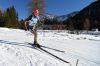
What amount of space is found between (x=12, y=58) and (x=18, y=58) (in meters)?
0.28

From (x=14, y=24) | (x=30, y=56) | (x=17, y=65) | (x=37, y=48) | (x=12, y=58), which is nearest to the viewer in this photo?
(x=17, y=65)

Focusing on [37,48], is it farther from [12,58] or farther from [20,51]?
[12,58]

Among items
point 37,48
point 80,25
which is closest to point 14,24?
point 80,25

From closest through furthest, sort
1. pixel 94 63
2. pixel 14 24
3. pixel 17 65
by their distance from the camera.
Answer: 1. pixel 17 65
2. pixel 94 63
3. pixel 14 24

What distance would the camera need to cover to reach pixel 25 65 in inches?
396

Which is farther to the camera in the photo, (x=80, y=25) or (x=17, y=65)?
(x=80, y=25)

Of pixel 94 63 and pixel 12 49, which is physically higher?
pixel 12 49

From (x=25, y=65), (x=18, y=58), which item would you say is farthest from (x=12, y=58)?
(x=25, y=65)

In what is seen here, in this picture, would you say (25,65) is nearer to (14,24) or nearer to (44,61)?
(44,61)

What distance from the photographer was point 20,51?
12156 mm

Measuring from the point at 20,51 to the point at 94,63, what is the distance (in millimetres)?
4082

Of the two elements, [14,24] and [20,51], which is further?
[14,24]

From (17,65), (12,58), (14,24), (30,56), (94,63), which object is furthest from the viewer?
(14,24)

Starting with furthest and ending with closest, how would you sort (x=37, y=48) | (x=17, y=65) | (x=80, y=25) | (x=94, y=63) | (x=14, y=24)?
(x=80, y=25) < (x=14, y=24) < (x=37, y=48) < (x=94, y=63) < (x=17, y=65)
